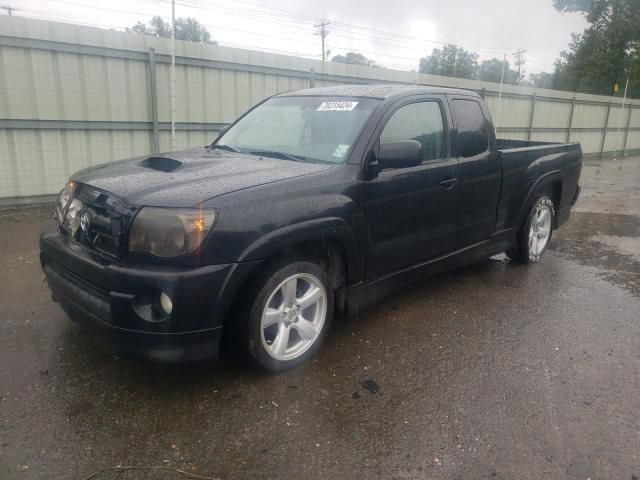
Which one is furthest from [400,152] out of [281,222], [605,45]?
[605,45]

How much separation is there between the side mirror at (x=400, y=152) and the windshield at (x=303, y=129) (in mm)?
246

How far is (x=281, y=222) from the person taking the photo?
2.83 m

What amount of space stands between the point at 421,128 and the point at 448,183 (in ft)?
1.58

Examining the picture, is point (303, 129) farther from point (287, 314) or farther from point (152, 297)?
point (152, 297)

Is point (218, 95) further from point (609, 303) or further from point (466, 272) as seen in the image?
point (609, 303)

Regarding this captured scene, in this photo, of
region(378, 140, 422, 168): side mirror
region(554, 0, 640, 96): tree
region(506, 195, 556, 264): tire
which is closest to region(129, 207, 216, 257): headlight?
region(378, 140, 422, 168): side mirror

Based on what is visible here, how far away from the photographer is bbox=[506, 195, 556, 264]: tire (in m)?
5.28

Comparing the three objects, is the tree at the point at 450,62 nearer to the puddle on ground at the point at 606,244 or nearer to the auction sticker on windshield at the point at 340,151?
the puddle on ground at the point at 606,244

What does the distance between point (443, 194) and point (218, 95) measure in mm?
6063

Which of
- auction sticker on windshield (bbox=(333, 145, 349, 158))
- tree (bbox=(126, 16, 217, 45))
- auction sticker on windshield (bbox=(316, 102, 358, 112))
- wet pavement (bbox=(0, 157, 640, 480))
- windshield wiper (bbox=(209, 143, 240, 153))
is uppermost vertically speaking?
tree (bbox=(126, 16, 217, 45))

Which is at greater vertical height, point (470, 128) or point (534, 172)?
point (470, 128)

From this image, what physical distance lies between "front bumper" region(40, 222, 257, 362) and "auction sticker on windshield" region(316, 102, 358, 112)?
1590 mm

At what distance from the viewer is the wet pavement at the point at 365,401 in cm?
236

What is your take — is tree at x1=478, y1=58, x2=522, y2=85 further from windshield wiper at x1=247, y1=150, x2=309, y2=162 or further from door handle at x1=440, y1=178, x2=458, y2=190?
windshield wiper at x1=247, y1=150, x2=309, y2=162
